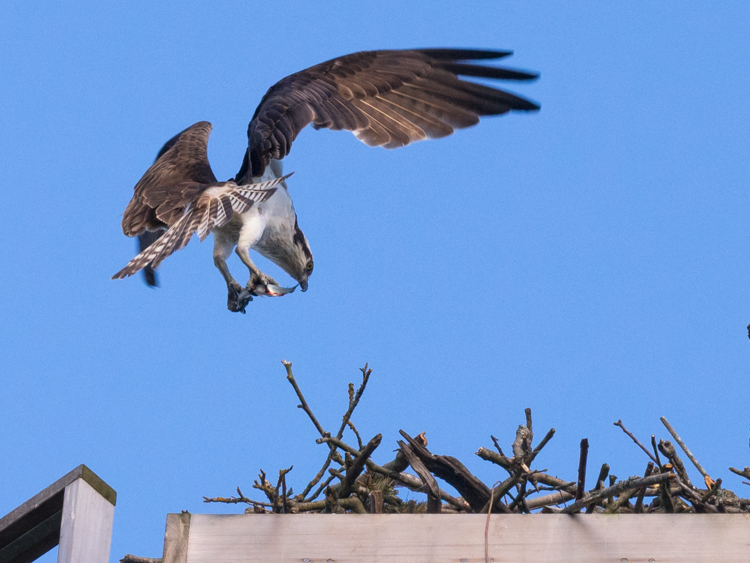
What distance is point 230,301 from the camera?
4.76 m

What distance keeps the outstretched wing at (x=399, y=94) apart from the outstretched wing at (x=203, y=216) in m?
0.82

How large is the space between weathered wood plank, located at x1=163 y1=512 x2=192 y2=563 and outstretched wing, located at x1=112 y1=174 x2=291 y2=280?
1.32 metres

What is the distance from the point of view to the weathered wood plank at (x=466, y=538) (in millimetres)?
3303

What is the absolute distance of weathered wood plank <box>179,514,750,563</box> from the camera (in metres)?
3.30

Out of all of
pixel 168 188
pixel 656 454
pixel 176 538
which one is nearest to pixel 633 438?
pixel 656 454

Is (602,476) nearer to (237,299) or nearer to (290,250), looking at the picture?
(237,299)

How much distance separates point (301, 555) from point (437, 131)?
11.0 ft

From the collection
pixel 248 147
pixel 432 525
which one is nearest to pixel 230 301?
pixel 248 147

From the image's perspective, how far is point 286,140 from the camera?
5.10 meters

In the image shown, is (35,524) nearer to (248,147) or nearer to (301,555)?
(301,555)

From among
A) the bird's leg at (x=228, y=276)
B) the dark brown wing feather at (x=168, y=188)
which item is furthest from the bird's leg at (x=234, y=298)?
the dark brown wing feather at (x=168, y=188)

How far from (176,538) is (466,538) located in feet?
3.39

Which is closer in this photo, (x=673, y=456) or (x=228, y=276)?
(x=673, y=456)

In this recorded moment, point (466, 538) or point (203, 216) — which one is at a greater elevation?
point (203, 216)
